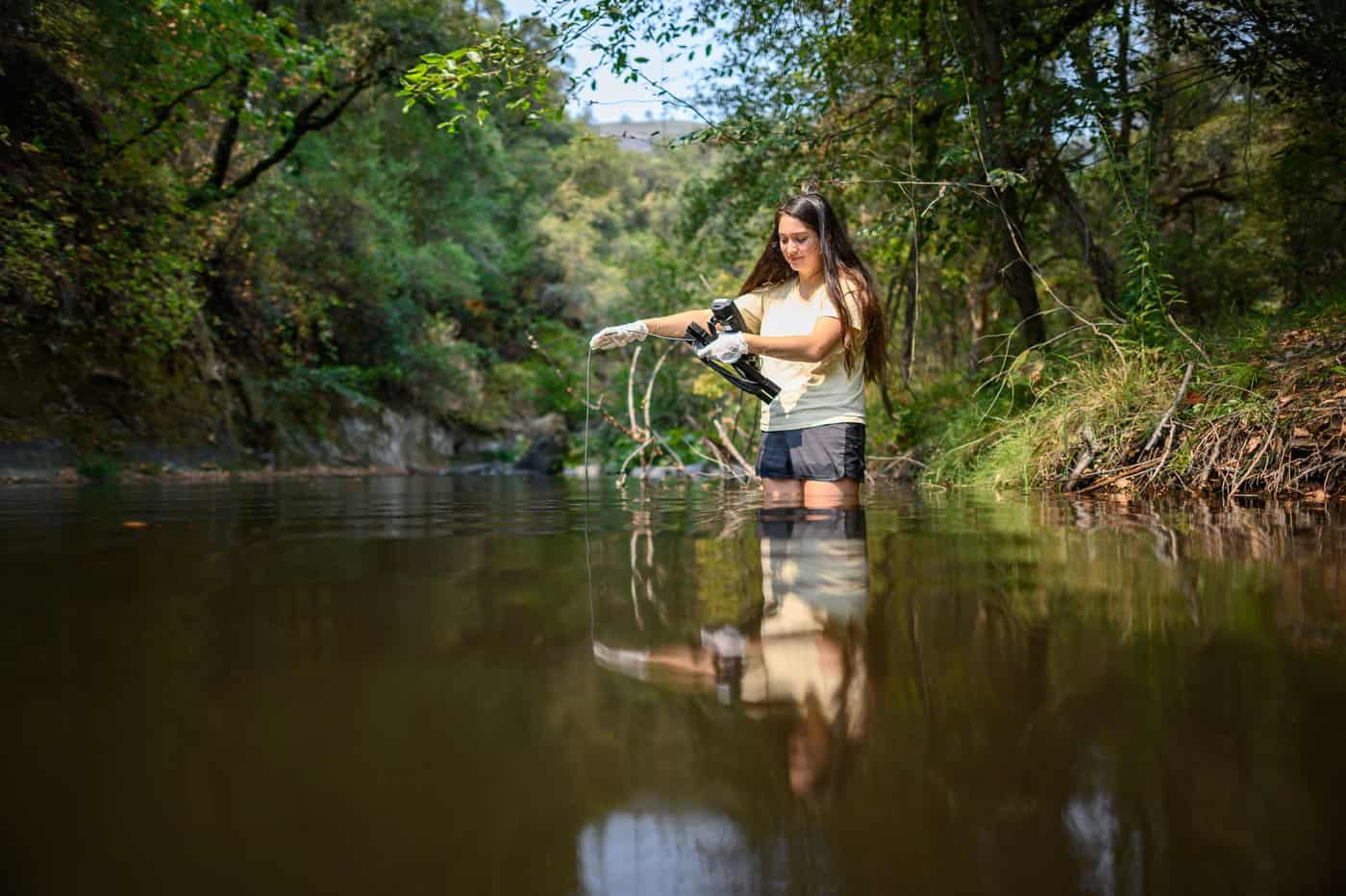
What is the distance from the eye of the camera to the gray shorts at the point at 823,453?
155 inches

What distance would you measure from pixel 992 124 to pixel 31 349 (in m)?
11.4

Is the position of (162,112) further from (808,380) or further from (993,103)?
(808,380)

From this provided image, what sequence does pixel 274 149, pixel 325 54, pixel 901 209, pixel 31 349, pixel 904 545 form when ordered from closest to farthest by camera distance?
1. pixel 904 545
2. pixel 901 209
3. pixel 325 54
4. pixel 31 349
5. pixel 274 149

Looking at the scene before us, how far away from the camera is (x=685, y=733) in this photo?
91cm

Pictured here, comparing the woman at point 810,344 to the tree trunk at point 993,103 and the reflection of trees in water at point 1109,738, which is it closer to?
the reflection of trees in water at point 1109,738

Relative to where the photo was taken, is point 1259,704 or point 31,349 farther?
point 31,349

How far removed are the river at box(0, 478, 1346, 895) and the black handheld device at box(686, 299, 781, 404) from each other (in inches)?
81.7

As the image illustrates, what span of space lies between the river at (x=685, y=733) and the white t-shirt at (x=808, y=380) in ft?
6.62

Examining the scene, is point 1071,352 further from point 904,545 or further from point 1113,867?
point 1113,867

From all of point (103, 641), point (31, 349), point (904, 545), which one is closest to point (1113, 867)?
point (103, 641)

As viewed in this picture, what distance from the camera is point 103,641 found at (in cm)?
139

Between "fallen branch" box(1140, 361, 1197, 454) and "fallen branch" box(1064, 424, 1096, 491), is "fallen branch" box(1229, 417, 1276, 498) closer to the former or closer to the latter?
"fallen branch" box(1140, 361, 1197, 454)

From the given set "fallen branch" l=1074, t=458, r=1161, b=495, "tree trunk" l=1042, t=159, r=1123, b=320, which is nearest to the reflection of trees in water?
"fallen branch" l=1074, t=458, r=1161, b=495

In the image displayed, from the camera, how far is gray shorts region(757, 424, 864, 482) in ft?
13.0
